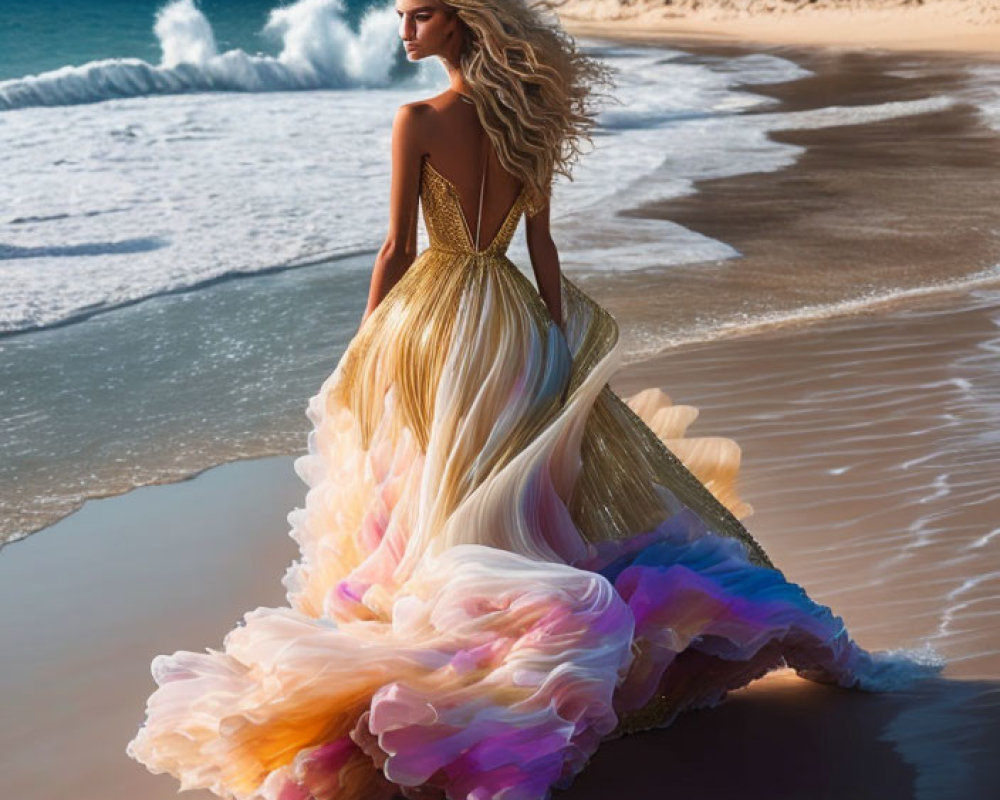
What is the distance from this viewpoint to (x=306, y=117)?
19.6 m

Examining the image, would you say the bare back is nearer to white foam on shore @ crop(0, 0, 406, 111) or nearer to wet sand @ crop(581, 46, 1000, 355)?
wet sand @ crop(581, 46, 1000, 355)

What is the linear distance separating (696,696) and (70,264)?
7334 millimetres

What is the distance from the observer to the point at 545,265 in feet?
11.5

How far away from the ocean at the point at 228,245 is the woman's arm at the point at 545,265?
2278mm

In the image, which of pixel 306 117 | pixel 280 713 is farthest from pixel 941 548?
pixel 306 117

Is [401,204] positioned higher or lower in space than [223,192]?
higher

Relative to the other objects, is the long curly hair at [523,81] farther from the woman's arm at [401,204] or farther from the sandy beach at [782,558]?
the sandy beach at [782,558]

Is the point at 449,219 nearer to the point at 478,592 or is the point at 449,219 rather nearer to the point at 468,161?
the point at 468,161

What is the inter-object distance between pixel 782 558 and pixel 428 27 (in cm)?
204

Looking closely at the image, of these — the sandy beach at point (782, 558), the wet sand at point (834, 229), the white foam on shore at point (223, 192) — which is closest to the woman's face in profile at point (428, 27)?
the sandy beach at point (782, 558)

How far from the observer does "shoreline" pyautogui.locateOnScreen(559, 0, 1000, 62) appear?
3034 centimetres

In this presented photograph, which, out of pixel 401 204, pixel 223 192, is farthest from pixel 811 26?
pixel 401 204

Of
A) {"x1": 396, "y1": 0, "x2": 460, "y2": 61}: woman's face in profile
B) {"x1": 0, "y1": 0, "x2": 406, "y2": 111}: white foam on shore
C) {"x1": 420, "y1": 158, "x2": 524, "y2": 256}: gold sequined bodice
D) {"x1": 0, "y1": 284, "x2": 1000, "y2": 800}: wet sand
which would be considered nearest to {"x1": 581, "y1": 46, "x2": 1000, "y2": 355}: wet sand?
{"x1": 0, "y1": 284, "x2": 1000, "y2": 800}: wet sand

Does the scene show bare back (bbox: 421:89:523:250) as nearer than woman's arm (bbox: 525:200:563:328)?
Yes
